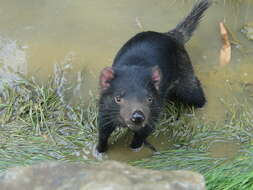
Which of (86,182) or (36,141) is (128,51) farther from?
(86,182)

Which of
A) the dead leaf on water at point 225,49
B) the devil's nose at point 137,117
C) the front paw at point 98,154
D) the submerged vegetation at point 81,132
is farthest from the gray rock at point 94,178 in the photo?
the dead leaf on water at point 225,49

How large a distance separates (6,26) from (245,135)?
3.16 meters

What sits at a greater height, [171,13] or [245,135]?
[171,13]

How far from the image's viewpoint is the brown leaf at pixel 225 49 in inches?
210

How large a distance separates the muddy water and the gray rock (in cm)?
238

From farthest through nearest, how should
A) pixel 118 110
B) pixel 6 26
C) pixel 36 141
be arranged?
pixel 6 26 < pixel 36 141 < pixel 118 110

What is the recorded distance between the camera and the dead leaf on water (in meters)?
5.33

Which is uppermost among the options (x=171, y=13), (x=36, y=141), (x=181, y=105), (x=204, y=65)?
(x=171, y=13)

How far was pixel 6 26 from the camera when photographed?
559 centimetres

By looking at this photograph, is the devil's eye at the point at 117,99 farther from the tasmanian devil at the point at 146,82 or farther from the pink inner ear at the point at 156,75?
the pink inner ear at the point at 156,75

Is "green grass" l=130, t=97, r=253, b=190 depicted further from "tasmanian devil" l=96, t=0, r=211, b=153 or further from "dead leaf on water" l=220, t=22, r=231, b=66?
"dead leaf on water" l=220, t=22, r=231, b=66

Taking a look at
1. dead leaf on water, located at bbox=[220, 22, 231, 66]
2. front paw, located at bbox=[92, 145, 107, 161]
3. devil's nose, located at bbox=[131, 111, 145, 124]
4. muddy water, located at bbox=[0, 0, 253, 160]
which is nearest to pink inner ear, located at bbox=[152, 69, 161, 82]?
devil's nose, located at bbox=[131, 111, 145, 124]

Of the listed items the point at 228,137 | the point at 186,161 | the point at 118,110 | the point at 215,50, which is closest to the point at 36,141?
the point at 118,110

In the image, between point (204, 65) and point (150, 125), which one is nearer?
point (150, 125)
